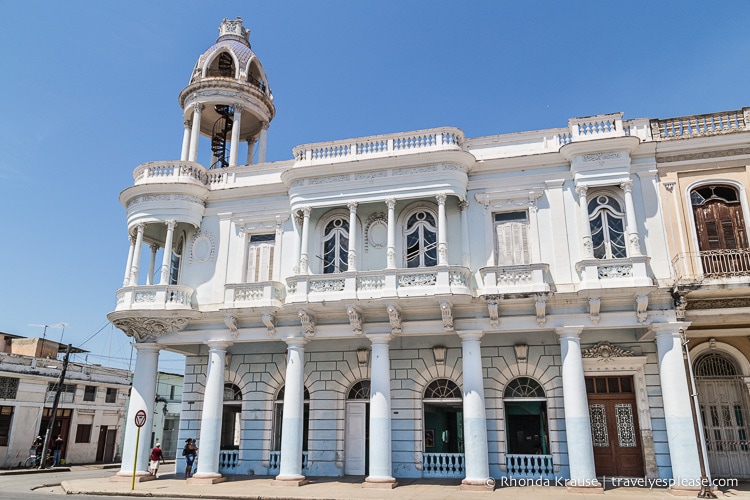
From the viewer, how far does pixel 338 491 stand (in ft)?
50.9

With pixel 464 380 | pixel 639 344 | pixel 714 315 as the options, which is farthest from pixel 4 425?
pixel 714 315

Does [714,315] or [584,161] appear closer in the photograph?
[714,315]

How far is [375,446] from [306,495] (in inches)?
97.9

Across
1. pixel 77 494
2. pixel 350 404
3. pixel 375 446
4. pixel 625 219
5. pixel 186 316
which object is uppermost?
pixel 625 219

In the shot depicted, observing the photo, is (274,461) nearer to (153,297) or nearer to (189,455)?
(189,455)

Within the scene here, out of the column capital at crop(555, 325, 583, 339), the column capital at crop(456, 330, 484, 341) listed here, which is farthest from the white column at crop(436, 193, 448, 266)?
the column capital at crop(555, 325, 583, 339)

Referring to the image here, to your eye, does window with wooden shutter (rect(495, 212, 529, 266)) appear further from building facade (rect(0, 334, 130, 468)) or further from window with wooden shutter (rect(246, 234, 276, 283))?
building facade (rect(0, 334, 130, 468))

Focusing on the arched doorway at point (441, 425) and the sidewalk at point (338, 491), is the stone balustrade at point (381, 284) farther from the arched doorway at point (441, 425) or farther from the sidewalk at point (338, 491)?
the sidewalk at point (338, 491)

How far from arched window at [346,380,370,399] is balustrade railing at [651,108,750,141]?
41.2 feet

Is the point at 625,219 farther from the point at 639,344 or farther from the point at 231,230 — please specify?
the point at 231,230

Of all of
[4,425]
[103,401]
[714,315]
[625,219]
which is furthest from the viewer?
[103,401]

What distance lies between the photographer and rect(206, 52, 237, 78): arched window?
26.3m

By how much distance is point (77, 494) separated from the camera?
16.5 metres

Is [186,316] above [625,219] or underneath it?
underneath
